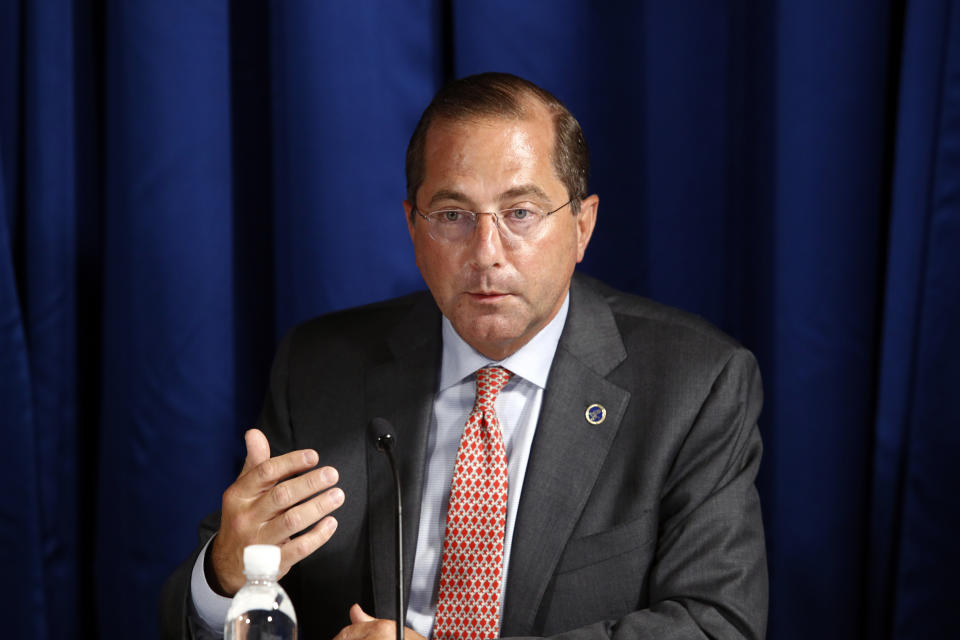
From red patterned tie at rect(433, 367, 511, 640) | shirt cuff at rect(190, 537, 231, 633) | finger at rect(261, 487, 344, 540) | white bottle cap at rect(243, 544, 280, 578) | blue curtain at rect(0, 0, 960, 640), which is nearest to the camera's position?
white bottle cap at rect(243, 544, 280, 578)

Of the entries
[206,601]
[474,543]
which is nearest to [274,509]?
[206,601]

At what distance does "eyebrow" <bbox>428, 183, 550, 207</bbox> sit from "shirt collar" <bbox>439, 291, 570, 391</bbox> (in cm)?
26

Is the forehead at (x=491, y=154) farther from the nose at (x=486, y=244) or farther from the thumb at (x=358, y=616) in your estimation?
the thumb at (x=358, y=616)

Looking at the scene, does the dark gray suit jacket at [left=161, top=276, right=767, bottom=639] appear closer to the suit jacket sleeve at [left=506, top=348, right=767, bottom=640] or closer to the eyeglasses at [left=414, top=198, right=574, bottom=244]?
the suit jacket sleeve at [left=506, top=348, right=767, bottom=640]

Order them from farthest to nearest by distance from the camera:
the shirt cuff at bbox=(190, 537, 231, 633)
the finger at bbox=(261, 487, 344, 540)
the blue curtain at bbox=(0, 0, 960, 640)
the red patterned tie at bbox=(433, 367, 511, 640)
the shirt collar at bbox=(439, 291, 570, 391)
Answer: the blue curtain at bbox=(0, 0, 960, 640)
the shirt collar at bbox=(439, 291, 570, 391)
the red patterned tie at bbox=(433, 367, 511, 640)
the shirt cuff at bbox=(190, 537, 231, 633)
the finger at bbox=(261, 487, 344, 540)

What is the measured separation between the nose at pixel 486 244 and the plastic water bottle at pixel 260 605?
609mm

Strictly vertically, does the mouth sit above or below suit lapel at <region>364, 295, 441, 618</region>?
above

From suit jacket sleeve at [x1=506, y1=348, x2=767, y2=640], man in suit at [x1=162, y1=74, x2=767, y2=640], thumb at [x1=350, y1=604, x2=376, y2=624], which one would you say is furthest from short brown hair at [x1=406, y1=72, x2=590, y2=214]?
thumb at [x1=350, y1=604, x2=376, y2=624]

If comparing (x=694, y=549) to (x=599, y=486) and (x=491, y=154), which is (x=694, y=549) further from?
(x=491, y=154)

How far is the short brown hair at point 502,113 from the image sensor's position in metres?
1.79

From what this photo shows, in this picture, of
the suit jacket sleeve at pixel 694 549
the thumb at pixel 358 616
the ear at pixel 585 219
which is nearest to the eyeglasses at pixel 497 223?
the ear at pixel 585 219

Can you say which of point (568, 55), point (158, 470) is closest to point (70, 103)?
point (158, 470)

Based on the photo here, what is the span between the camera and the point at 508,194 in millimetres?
1766

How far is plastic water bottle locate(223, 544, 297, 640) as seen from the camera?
4.16ft
